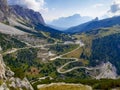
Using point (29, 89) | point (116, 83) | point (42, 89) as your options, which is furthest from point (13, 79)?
point (116, 83)

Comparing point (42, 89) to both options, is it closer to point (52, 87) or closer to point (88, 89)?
point (52, 87)

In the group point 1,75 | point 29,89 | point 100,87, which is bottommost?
point 100,87

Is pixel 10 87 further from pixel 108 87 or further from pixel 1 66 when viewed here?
pixel 108 87

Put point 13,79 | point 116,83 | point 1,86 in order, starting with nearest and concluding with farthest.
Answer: point 1,86 < point 13,79 < point 116,83

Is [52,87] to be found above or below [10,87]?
below

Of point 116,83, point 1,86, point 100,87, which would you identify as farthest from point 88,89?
point 1,86

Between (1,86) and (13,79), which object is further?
(13,79)

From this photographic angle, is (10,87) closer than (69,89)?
Yes

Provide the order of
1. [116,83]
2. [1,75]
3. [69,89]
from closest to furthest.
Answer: [1,75], [69,89], [116,83]

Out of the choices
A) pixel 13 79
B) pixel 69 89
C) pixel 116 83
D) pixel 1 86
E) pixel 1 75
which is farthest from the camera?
pixel 116 83
